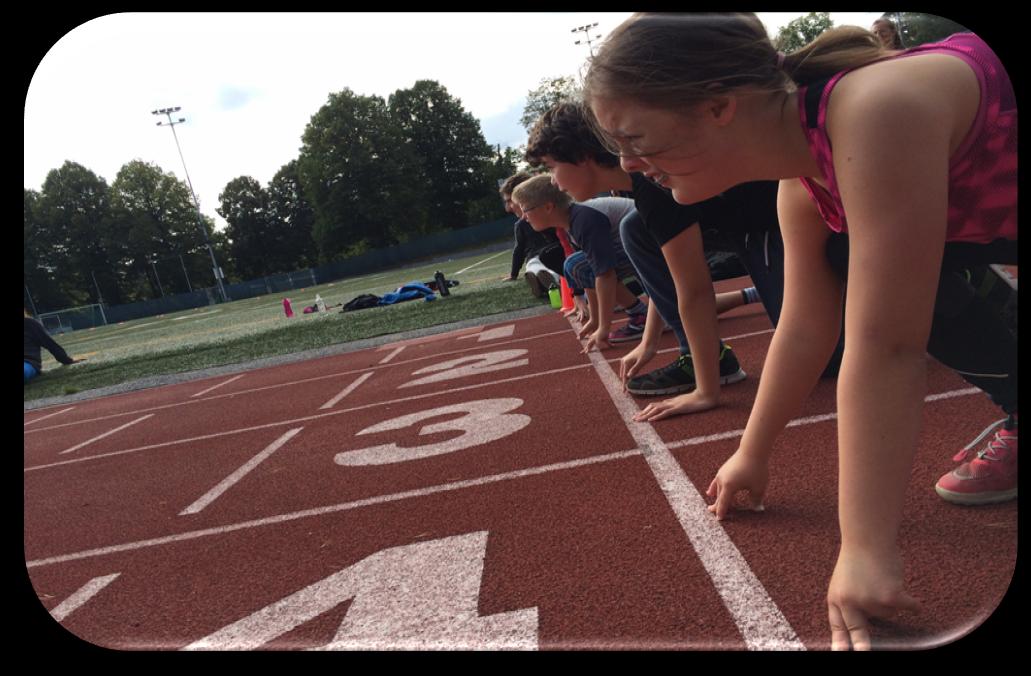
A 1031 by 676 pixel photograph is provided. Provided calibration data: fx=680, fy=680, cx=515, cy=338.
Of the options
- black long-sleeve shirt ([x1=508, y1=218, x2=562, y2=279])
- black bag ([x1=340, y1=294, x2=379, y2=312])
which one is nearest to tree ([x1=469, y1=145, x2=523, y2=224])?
black bag ([x1=340, y1=294, x2=379, y2=312])

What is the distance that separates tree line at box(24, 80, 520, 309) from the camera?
15250mm

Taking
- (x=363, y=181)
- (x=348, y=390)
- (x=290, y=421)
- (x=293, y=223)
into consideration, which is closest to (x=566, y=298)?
(x=348, y=390)

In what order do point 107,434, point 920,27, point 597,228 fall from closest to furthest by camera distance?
point 920,27 < point 597,228 < point 107,434

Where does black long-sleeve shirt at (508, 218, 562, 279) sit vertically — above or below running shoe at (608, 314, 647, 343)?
above

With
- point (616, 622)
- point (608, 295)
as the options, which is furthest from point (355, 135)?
point (616, 622)

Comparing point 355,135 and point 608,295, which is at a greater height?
point 355,135

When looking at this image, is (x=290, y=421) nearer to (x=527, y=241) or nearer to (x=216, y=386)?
(x=216, y=386)

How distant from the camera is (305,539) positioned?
8.34ft

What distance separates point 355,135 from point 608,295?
1504cm

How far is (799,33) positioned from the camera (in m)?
1.28

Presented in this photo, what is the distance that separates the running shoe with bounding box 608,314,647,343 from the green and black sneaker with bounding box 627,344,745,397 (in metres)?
1.62

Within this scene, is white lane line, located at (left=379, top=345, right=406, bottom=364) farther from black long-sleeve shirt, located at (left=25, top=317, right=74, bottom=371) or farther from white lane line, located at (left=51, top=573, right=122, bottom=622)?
black long-sleeve shirt, located at (left=25, top=317, right=74, bottom=371)

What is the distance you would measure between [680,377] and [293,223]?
28601 mm

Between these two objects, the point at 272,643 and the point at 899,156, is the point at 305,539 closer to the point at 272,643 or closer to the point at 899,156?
the point at 272,643
